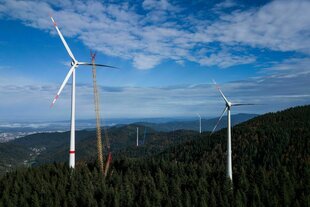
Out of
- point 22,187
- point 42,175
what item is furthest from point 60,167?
point 22,187

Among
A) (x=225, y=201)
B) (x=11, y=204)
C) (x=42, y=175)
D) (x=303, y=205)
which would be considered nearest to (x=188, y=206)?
(x=225, y=201)

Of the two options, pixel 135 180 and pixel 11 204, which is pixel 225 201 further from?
pixel 11 204

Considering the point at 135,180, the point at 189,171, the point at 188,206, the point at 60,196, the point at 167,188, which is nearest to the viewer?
the point at 188,206

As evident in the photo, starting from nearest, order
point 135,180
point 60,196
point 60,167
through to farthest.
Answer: point 60,196 < point 135,180 < point 60,167

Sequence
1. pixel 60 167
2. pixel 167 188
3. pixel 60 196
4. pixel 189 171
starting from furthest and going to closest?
pixel 189 171 < pixel 60 167 < pixel 167 188 < pixel 60 196

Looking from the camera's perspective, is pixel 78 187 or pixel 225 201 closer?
pixel 225 201

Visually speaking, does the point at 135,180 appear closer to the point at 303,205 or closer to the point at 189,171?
the point at 189,171

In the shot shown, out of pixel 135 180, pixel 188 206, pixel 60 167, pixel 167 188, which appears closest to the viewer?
pixel 188 206

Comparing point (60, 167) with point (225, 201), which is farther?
point (60, 167)
